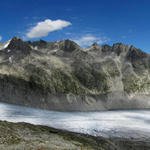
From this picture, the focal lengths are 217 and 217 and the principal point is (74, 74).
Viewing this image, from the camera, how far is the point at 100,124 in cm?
14700

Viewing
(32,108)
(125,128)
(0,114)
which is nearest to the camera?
(125,128)

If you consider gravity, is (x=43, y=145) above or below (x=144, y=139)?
above

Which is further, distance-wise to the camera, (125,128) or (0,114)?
(0,114)

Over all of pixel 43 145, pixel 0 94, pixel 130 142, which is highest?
pixel 0 94

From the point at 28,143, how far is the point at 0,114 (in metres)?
109

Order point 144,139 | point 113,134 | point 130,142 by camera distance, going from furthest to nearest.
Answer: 1. point 113,134
2. point 144,139
3. point 130,142

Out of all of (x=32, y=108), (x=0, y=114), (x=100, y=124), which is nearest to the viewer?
(x=100, y=124)

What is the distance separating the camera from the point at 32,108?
190500mm

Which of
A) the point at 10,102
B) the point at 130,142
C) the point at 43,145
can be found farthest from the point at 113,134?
the point at 10,102

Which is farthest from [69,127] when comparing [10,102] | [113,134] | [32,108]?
[10,102]

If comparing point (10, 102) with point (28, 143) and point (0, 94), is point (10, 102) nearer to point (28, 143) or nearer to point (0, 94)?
point (0, 94)

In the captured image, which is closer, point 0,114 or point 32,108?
point 0,114

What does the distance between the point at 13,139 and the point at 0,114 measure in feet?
351

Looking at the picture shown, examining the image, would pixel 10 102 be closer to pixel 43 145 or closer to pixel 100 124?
pixel 100 124
